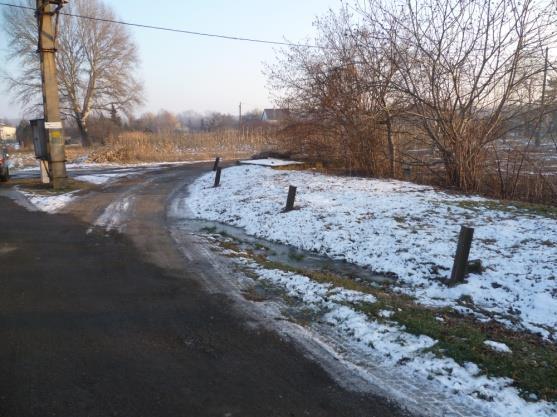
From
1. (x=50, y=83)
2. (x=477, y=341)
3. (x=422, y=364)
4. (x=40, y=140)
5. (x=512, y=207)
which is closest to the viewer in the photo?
(x=422, y=364)

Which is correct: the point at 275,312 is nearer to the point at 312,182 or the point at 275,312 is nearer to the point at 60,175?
the point at 312,182

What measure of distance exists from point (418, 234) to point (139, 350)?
18.9 feet

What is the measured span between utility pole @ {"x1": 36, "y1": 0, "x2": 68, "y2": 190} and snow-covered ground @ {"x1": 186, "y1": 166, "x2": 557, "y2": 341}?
543cm

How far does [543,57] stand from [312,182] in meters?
7.59

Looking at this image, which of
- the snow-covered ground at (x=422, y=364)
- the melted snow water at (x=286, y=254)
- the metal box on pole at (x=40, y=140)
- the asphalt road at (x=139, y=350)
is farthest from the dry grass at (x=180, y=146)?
the snow-covered ground at (x=422, y=364)

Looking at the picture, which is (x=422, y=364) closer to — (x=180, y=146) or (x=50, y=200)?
(x=50, y=200)

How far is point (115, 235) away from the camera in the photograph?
9492 millimetres

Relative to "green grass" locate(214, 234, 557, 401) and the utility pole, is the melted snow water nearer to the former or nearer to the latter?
"green grass" locate(214, 234, 557, 401)

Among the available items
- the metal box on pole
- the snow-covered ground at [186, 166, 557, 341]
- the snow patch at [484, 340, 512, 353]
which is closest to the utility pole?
the metal box on pole

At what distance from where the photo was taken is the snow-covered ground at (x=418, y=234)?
6045 millimetres

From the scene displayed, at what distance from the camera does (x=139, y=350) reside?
4.32 m

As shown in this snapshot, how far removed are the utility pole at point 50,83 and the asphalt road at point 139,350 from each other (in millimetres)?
Answer: 9171

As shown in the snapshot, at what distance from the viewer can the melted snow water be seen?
732cm

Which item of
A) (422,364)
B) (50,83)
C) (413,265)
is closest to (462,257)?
(413,265)
